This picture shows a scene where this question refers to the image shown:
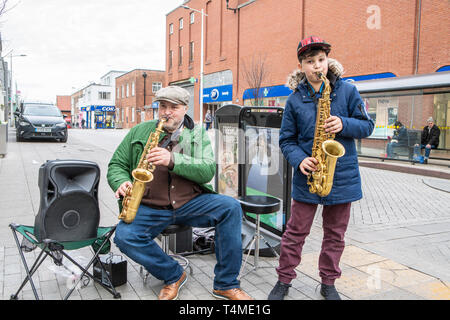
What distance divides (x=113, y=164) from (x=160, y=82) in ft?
172

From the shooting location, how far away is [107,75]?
75438mm

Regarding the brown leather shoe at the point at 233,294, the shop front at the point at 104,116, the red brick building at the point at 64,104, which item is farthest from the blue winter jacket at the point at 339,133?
the red brick building at the point at 64,104

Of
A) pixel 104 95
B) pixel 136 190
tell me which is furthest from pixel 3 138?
pixel 104 95

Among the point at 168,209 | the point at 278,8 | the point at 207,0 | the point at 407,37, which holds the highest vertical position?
the point at 207,0

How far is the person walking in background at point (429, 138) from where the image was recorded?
43.0ft

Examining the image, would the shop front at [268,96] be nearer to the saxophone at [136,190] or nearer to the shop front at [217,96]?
the shop front at [217,96]

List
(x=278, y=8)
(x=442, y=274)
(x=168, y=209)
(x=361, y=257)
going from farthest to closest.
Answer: (x=278, y=8) < (x=361, y=257) < (x=442, y=274) < (x=168, y=209)

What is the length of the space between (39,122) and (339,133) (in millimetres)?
16926

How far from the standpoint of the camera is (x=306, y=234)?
3023 millimetres

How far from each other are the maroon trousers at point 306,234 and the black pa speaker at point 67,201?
157 centimetres

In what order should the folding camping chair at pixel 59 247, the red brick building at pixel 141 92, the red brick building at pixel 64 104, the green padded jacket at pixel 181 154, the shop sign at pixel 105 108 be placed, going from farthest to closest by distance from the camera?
1. the red brick building at pixel 64 104
2. the shop sign at pixel 105 108
3. the red brick building at pixel 141 92
4. the green padded jacket at pixel 181 154
5. the folding camping chair at pixel 59 247
